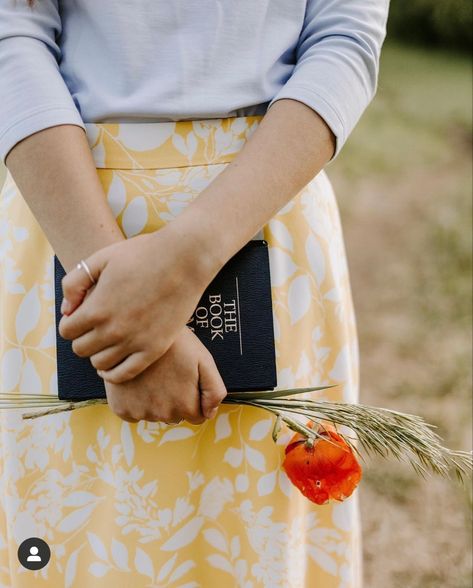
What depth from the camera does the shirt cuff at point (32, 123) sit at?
35.7 inches

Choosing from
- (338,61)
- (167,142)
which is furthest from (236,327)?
(338,61)

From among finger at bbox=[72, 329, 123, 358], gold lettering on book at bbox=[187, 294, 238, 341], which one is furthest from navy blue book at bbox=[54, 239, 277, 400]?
finger at bbox=[72, 329, 123, 358]

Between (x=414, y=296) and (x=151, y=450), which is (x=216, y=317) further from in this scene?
(x=414, y=296)

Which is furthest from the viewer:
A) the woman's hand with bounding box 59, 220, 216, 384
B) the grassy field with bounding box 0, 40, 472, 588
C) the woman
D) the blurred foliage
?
the blurred foliage

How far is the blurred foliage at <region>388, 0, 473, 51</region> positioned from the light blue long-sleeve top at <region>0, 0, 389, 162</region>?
7.35 m

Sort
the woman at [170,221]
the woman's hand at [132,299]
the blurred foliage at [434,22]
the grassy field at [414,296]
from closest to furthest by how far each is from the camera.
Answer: the woman's hand at [132,299], the woman at [170,221], the grassy field at [414,296], the blurred foliage at [434,22]

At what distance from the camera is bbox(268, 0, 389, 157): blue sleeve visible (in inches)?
37.7

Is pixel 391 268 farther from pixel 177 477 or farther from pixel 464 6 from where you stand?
pixel 464 6

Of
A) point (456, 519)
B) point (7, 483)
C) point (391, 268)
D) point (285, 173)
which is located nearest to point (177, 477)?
point (7, 483)

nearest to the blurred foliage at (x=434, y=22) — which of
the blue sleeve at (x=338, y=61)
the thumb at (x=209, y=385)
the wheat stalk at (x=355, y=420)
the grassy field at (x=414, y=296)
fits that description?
the grassy field at (x=414, y=296)

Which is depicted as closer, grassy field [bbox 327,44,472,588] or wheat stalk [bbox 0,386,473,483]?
wheat stalk [bbox 0,386,473,483]

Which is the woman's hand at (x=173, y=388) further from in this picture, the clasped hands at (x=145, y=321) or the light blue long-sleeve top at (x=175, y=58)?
the light blue long-sleeve top at (x=175, y=58)

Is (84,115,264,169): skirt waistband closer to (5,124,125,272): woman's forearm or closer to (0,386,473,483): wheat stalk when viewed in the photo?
(5,124,125,272): woman's forearm

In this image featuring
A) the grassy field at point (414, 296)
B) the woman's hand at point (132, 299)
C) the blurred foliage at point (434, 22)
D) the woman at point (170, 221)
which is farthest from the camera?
the blurred foliage at point (434, 22)
